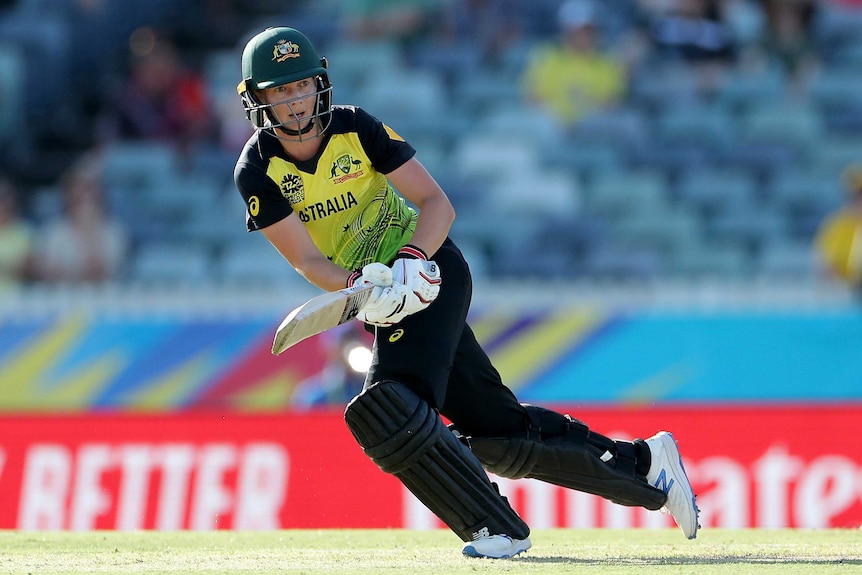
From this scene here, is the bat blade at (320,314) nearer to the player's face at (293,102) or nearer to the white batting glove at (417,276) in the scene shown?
the white batting glove at (417,276)

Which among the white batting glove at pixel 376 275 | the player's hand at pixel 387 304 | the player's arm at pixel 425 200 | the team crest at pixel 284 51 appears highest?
the team crest at pixel 284 51

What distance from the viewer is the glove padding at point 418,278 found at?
4793 millimetres

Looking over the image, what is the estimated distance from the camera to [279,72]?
195 inches

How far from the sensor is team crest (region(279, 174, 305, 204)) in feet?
16.6

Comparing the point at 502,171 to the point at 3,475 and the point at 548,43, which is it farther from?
the point at 3,475

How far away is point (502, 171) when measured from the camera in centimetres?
1127

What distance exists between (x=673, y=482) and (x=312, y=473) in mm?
2609

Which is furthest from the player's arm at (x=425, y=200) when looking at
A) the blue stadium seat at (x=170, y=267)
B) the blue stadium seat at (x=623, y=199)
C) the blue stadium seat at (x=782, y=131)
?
the blue stadium seat at (x=782, y=131)

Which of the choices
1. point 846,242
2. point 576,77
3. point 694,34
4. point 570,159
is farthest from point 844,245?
point 694,34

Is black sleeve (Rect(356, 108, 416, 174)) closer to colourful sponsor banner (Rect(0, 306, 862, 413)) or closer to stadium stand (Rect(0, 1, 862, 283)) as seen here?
colourful sponsor banner (Rect(0, 306, 862, 413))

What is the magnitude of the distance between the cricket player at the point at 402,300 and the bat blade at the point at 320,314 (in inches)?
2.3

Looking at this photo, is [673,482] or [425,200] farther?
[673,482]

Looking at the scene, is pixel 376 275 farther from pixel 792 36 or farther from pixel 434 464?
pixel 792 36

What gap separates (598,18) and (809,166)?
2120 millimetres
